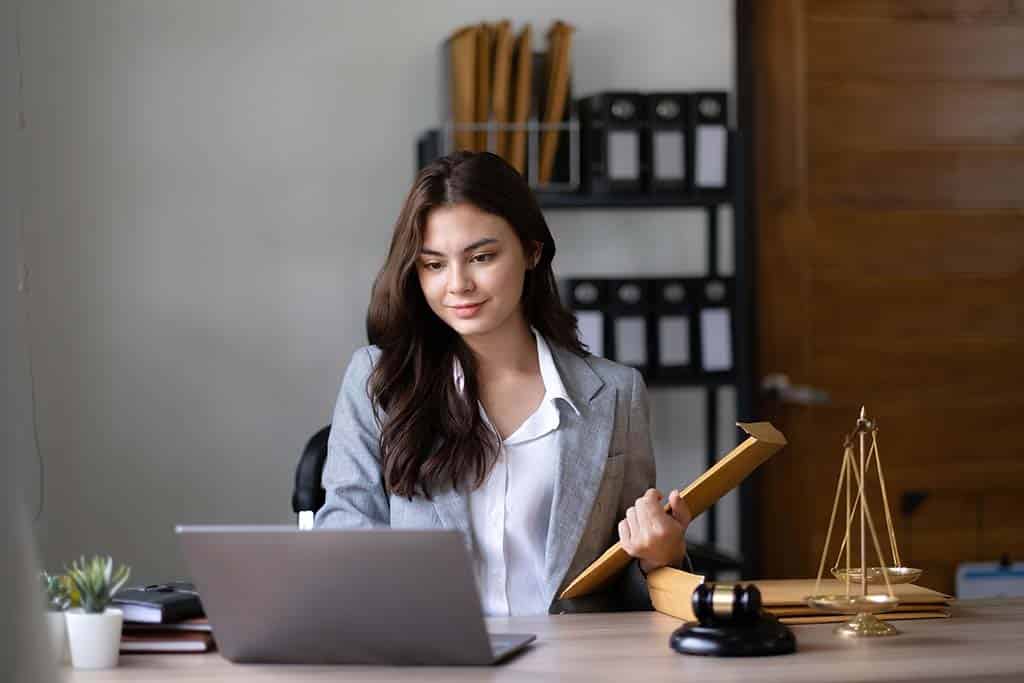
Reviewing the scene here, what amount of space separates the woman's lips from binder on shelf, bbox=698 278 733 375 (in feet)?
5.53

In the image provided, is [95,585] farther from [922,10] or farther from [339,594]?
[922,10]

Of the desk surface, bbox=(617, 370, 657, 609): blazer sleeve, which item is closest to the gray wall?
bbox=(617, 370, 657, 609): blazer sleeve

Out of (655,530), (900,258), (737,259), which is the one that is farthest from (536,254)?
(900,258)

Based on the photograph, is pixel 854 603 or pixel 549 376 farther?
pixel 549 376

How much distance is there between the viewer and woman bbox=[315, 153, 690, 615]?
2285 millimetres

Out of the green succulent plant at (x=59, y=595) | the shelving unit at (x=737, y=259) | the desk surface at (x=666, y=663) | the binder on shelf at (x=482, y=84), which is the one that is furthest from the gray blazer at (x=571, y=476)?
the binder on shelf at (x=482, y=84)

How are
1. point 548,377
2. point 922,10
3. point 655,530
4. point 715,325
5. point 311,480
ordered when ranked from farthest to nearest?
point 922,10 → point 715,325 → point 311,480 → point 548,377 → point 655,530

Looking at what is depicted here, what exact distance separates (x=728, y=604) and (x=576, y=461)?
64 centimetres

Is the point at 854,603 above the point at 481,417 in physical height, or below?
below

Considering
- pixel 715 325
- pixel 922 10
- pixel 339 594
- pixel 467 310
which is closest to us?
pixel 339 594

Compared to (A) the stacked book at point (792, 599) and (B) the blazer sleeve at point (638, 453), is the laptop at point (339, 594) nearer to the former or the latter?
(A) the stacked book at point (792, 599)

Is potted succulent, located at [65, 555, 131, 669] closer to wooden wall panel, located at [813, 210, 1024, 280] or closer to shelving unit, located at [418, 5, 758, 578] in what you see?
shelving unit, located at [418, 5, 758, 578]

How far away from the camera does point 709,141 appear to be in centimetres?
385

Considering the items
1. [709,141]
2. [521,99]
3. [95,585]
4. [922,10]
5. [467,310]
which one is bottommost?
[95,585]
